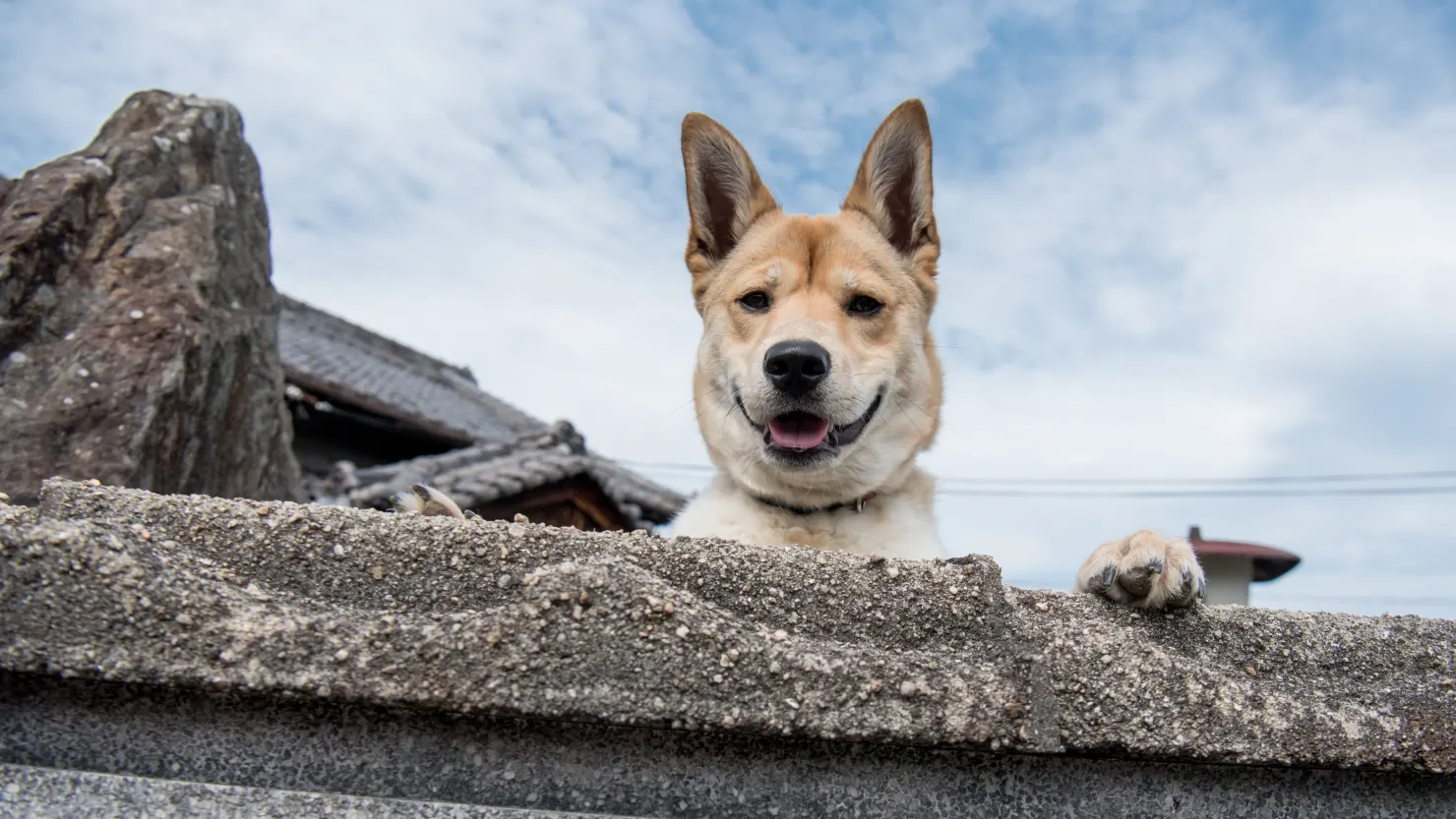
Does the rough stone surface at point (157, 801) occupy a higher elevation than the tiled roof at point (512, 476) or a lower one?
lower

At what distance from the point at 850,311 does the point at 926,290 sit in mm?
491

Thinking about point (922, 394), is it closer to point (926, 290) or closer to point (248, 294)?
point (926, 290)

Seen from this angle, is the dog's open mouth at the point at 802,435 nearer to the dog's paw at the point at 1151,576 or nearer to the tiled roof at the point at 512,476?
the dog's paw at the point at 1151,576

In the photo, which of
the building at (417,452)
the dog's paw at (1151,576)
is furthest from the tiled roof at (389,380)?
the dog's paw at (1151,576)

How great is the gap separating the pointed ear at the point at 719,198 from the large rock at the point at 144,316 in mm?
2250

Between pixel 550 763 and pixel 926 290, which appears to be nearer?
pixel 550 763

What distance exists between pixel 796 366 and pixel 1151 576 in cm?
142

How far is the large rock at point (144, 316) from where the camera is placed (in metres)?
3.95

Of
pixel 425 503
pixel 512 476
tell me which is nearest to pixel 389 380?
pixel 512 476

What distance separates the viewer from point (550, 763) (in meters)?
1.78

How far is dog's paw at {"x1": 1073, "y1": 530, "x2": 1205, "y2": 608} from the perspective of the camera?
2004 millimetres

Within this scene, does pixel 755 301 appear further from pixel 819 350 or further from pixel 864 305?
pixel 819 350

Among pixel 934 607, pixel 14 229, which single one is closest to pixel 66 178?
pixel 14 229

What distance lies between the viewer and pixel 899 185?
4078 millimetres
